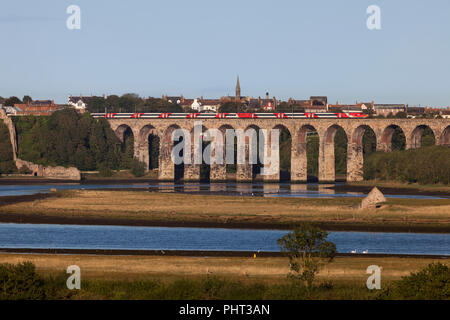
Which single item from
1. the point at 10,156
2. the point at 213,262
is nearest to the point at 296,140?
the point at 10,156

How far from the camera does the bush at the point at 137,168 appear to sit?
489 ft

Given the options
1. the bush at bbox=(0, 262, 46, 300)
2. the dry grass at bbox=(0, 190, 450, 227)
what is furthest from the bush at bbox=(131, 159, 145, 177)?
the bush at bbox=(0, 262, 46, 300)

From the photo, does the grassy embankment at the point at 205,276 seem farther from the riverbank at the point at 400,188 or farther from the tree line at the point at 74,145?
the tree line at the point at 74,145

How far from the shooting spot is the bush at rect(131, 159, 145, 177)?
149m

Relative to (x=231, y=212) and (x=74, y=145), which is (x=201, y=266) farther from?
(x=74, y=145)

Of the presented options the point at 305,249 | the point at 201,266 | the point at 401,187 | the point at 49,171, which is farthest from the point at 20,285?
the point at 49,171

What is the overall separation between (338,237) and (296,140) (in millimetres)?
83237

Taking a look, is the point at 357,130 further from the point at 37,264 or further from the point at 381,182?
the point at 37,264

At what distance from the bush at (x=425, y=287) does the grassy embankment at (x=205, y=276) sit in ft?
3.57

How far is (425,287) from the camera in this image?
31.7 m

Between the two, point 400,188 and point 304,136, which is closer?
point 400,188

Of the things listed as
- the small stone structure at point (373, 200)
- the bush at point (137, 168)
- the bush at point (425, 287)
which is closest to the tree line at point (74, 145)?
the bush at point (137, 168)

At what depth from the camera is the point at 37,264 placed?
43.5 metres

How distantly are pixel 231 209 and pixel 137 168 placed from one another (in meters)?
74.7
